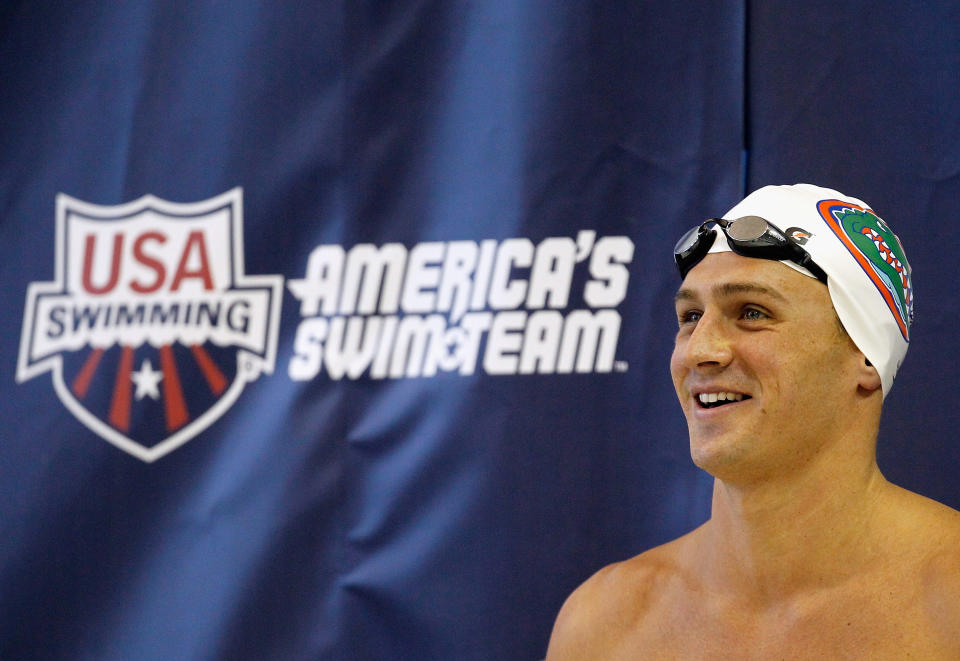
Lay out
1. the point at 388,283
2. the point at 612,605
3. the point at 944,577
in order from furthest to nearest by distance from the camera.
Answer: the point at 388,283 < the point at 612,605 < the point at 944,577

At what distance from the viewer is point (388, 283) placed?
2467 mm

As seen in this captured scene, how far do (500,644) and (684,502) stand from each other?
1.72 ft

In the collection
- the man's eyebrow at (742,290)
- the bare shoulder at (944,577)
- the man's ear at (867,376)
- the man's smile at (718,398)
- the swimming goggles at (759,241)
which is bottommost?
the bare shoulder at (944,577)

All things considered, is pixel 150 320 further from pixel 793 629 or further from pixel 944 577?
pixel 944 577

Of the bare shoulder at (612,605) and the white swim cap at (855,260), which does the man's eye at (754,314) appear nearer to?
the white swim cap at (855,260)

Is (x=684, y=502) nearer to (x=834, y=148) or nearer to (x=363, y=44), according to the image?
(x=834, y=148)

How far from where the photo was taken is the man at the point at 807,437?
5.54 feet

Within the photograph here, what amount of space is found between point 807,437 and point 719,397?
152mm

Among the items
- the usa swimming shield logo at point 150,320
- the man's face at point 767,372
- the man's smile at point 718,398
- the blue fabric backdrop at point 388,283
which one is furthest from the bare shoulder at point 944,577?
the usa swimming shield logo at point 150,320

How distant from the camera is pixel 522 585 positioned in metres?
2.39

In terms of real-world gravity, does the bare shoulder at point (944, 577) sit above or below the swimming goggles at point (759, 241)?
below

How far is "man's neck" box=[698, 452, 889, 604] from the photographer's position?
1.74 metres

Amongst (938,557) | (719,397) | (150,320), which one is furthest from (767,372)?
(150,320)

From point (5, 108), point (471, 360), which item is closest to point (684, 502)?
point (471, 360)
